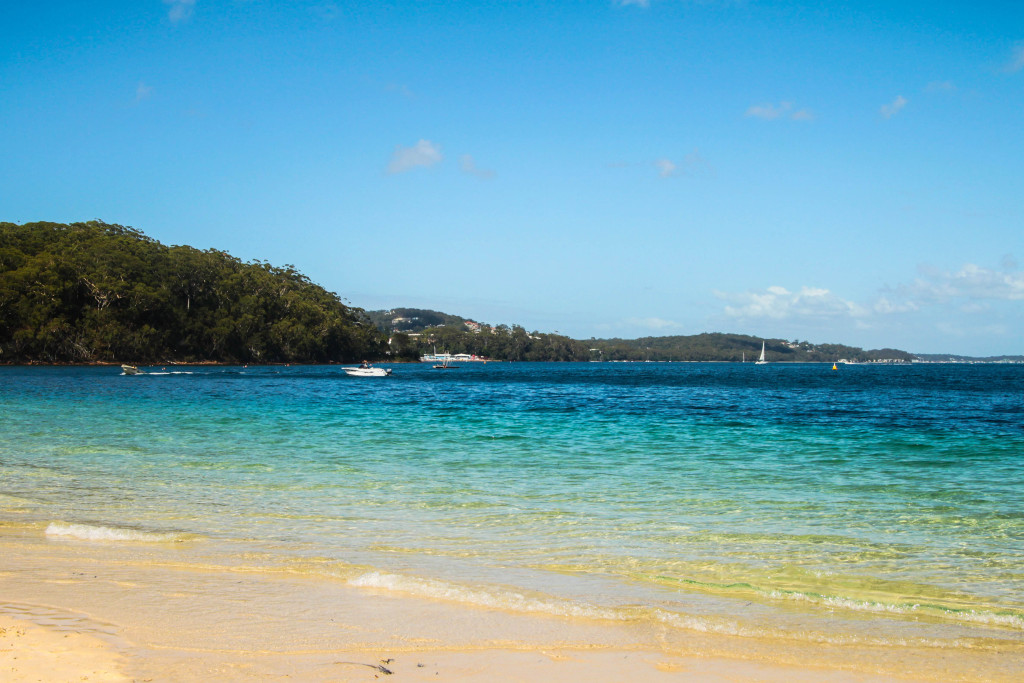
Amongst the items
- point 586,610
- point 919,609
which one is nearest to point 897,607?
point 919,609

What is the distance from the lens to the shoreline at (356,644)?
5.06m

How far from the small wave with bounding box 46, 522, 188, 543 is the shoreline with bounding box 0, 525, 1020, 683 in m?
1.87

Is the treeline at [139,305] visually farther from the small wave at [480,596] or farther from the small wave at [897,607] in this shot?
the small wave at [897,607]

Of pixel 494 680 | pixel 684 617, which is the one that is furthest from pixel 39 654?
pixel 684 617

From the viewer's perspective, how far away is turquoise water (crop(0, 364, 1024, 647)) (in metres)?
6.89

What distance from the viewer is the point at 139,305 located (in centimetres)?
11294

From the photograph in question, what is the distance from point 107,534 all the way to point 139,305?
11722 centimetres

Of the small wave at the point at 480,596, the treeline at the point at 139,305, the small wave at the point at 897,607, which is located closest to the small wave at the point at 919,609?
the small wave at the point at 897,607

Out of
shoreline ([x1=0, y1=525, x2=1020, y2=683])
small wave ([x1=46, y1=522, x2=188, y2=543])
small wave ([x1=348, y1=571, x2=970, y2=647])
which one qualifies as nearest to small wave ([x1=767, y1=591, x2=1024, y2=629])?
small wave ([x1=348, y1=571, x2=970, y2=647])

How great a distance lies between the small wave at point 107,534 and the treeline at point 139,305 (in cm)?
10597

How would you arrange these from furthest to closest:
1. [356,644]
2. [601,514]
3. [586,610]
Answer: [601,514] < [586,610] < [356,644]

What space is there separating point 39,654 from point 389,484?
28.2 ft

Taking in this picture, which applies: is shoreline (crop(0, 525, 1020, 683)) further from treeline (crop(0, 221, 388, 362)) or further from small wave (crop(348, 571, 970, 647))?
treeline (crop(0, 221, 388, 362))

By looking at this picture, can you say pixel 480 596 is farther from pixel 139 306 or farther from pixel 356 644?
pixel 139 306
